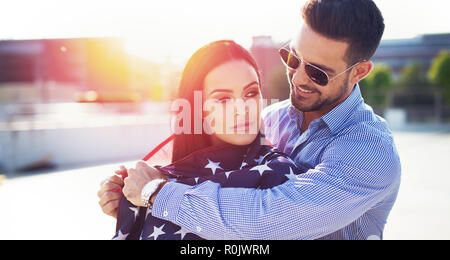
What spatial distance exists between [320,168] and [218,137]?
55 centimetres

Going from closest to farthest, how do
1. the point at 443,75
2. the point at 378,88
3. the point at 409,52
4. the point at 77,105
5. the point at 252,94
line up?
the point at 252,94
the point at 443,75
the point at 378,88
the point at 77,105
the point at 409,52

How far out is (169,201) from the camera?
54.8 inches

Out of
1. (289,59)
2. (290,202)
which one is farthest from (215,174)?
(289,59)

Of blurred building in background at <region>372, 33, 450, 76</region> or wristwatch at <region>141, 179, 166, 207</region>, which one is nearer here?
wristwatch at <region>141, 179, 166, 207</region>

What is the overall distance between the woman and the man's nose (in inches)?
7.2

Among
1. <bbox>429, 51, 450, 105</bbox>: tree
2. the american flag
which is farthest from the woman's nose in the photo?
<bbox>429, 51, 450, 105</bbox>: tree

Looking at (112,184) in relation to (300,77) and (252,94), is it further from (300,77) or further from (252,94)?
(300,77)

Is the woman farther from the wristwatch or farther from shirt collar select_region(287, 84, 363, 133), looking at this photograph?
shirt collar select_region(287, 84, 363, 133)

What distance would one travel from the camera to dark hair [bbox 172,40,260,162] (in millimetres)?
1744

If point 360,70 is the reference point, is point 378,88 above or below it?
below

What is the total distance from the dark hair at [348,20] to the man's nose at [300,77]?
19 cm
